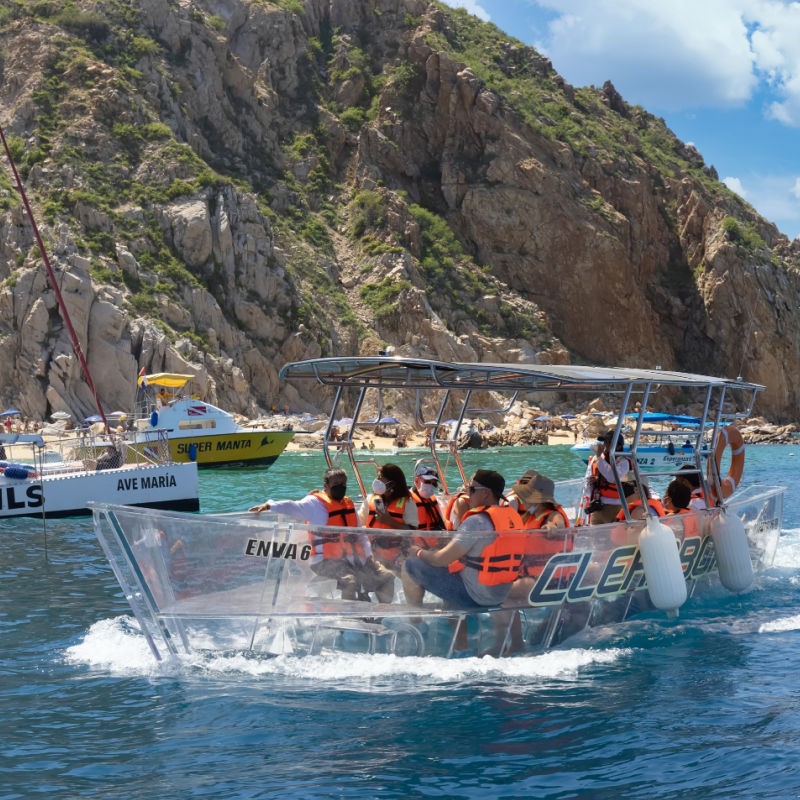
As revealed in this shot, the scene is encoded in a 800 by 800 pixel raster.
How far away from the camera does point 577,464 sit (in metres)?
40.0

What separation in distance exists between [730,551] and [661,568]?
2008 millimetres

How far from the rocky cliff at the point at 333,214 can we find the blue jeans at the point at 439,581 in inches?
1731

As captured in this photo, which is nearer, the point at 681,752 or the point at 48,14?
the point at 681,752

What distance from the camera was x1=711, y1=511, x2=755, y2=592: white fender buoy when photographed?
12148 mm

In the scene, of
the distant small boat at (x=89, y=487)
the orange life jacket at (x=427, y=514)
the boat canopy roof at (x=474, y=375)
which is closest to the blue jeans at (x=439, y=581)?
the orange life jacket at (x=427, y=514)

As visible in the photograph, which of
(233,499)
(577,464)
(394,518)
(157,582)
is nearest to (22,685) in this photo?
(157,582)

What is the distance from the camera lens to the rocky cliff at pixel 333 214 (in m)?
56.1

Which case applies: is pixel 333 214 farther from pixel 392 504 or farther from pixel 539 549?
pixel 539 549

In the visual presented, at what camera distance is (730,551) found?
12180 millimetres

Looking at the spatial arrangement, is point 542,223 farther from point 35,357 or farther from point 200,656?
point 200,656

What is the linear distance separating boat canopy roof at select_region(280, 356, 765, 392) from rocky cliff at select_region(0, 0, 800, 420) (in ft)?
134

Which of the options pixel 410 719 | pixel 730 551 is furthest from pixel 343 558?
pixel 730 551

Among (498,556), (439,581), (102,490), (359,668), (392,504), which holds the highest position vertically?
(392,504)

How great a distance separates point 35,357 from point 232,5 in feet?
133
